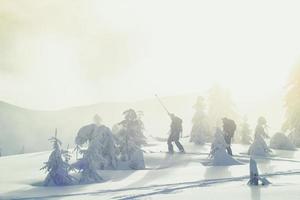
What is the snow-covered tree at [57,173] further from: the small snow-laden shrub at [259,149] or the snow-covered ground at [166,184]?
the small snow-laden shrub at [259,149]

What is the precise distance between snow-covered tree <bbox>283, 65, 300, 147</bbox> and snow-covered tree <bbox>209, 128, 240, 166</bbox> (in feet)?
71.3

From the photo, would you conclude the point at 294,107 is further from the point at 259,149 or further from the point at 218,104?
the point at 259,149

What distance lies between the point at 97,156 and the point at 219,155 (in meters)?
5.10

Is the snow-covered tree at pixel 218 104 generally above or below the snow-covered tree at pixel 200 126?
above

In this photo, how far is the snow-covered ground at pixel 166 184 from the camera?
12.5 metres

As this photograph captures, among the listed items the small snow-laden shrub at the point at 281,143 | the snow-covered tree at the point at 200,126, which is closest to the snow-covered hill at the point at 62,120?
the snow-covered tree at the point at 200,126

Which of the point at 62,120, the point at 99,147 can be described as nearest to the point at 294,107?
the point at 99,147

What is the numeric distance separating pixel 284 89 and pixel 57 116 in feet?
437

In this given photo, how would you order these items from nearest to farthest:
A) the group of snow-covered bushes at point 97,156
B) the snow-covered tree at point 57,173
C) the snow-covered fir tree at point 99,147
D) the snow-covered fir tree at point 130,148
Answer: the snow-covered tree at point 57,173 → the group of snow-covered bushes at point 97,156 → the snow-covered fir tree at point 99,147 → the snow-covered fir tree at point 130,148

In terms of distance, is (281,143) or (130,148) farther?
(281,143)

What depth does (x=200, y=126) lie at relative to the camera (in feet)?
131

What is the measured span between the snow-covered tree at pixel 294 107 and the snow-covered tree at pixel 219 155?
21.7 m

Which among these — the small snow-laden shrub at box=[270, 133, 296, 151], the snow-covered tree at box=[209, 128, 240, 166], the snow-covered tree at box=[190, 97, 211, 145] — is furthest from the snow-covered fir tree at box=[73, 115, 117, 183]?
the small snow-laden shrub at box=[270, 133, 296, 151]

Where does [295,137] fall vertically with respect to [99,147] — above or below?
above
